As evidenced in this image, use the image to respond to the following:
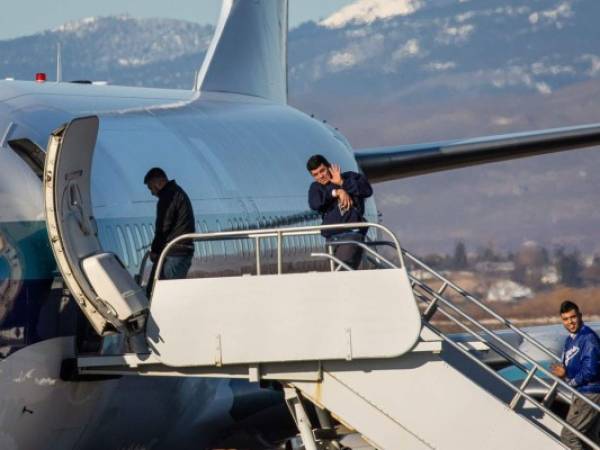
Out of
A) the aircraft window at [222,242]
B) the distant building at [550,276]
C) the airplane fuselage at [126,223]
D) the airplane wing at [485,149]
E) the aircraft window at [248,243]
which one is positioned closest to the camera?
the airplane fuselage at [126,223]

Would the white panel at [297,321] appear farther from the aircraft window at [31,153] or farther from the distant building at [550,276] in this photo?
the distant building at [550,276]

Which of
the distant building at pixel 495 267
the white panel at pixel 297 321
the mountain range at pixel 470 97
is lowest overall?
the mountain range at pixel 470 97

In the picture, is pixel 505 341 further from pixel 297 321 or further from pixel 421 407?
pixel 297 321

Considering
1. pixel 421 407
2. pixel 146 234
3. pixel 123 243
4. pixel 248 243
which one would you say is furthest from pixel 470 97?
pixel 421 407

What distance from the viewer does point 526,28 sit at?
17000 cm

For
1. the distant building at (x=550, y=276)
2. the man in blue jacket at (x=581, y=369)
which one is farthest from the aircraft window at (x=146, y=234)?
the distant building at (x=550, y=276)

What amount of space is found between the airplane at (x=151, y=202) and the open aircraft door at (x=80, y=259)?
4.2 inches

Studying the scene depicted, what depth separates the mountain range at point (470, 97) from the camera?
8412 centimetres

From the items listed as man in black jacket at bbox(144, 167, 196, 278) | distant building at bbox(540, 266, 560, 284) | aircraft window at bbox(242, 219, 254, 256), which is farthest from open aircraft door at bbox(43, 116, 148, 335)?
distant building at bbox(540, 266, 560, 284)

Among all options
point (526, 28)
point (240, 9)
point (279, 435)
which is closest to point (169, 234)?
point (279, 435)

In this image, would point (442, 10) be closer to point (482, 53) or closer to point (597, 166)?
point (482, 53)

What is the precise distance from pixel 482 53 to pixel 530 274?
10391 cm

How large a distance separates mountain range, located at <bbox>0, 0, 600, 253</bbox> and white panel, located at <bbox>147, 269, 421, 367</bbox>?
61.4 metres

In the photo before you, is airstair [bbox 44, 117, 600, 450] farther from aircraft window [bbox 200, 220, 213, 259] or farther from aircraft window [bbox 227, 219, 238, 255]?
aircraft window [bbox 227, 219, 238, 255]
